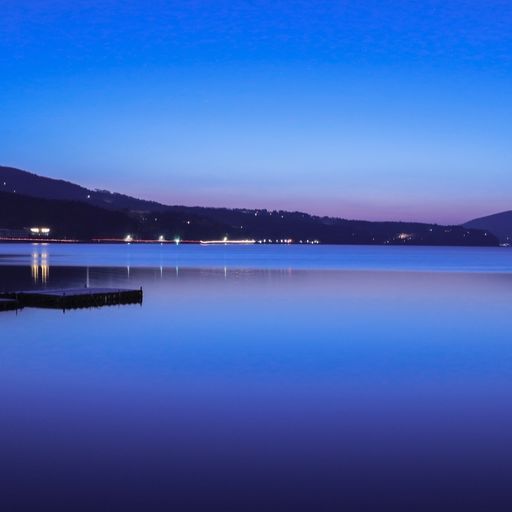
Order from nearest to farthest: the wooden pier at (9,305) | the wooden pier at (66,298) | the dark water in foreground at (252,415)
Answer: the dark water in foreground at (252,415), the wooden pier at (9,305), the wooden pier at (66,298)

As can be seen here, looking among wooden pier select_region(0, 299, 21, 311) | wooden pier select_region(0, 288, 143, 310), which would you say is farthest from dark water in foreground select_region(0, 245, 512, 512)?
wooden pier select_region(0, 288, 143, 310)

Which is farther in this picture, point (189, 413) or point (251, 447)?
point (189, 413)

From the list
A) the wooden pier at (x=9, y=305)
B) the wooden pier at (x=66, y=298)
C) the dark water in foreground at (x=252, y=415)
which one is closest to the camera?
the dark water in foreground at (x=252, y=415)

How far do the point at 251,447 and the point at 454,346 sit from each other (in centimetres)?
1398

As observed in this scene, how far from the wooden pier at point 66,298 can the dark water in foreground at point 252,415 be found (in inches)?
122

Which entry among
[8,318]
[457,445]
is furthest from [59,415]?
[8,318]

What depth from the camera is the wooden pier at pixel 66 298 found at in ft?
108

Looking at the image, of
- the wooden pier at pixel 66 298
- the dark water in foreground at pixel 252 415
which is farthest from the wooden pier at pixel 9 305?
the dark water in foreground at pixel 252 415

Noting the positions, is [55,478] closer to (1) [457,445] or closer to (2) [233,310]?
(1) [457,445]

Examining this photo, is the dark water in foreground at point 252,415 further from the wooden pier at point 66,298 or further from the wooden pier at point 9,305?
the wooden pier at point 66,298

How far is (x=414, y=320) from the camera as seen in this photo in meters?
31.4

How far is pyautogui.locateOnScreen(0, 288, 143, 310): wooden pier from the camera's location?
3288 cm

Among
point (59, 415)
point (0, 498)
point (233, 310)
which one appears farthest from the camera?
point (233, 310)

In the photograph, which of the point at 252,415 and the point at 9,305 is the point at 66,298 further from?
the point at 252,415
